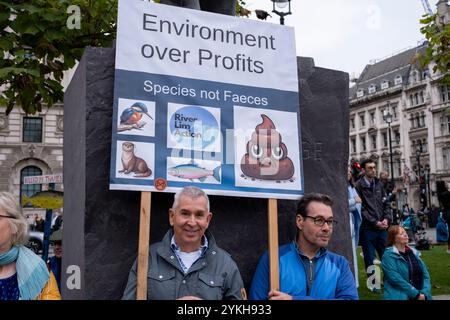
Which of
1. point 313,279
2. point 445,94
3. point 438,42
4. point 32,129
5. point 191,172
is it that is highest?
point 445,94

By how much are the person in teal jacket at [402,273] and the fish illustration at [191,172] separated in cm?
301

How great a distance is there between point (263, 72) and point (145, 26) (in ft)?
3.17

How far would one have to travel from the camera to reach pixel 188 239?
3029 mm

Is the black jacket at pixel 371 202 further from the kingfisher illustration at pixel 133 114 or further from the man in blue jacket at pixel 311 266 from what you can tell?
the kingfisher illustration at pixel 133 114

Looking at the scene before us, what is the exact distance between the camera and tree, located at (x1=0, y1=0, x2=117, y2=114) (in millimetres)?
5785

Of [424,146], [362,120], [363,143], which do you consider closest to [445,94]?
[424,146]

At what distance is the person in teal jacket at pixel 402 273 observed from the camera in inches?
213

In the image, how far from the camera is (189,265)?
3.06m

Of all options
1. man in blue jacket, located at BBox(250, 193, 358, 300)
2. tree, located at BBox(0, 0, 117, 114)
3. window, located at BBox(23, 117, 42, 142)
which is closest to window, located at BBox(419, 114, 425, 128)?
window, located at BBox(23, 117, 42, 142)

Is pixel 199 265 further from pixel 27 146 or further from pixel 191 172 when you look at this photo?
pixel 27 146

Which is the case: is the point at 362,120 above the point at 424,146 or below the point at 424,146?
above

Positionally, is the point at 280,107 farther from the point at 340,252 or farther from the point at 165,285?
the point at 165,285

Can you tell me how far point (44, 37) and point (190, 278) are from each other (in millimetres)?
4191

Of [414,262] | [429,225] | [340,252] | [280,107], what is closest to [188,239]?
[280,107]
